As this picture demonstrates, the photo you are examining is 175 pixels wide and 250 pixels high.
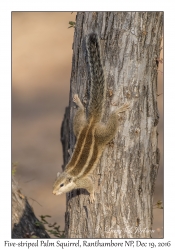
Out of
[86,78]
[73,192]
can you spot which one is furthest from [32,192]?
[86,78]

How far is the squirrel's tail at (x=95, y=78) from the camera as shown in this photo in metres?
6.03

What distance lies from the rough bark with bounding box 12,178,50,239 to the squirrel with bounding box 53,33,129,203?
60.1 inches

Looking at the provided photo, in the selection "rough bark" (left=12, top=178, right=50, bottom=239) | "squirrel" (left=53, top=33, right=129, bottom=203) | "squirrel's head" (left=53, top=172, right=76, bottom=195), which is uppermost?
"squirrel" (left=53, top=33, right=129, bottom=203)

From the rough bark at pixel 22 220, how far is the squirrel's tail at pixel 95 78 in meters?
2.13

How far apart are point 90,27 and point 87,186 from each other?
181 centimetres

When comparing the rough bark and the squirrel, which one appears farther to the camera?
the rough bark

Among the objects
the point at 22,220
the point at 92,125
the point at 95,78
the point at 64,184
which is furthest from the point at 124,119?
the point at 22,220

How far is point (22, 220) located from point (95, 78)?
257 cm

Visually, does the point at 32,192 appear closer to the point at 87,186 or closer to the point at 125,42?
the point at 87,186

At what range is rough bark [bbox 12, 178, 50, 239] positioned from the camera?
7402mm

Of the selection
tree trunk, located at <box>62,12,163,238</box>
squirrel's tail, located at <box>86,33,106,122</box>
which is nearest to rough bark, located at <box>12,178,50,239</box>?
tree trunk, located at <box>62,12,163,238</box>

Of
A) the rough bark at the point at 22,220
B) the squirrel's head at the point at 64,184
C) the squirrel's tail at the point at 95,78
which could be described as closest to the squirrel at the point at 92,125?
the squirrel's tail at the point at 95,78

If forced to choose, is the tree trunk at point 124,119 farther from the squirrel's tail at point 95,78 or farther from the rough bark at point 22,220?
the rough bark at point 22,220

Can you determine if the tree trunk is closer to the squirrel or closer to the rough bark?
the squirrel
